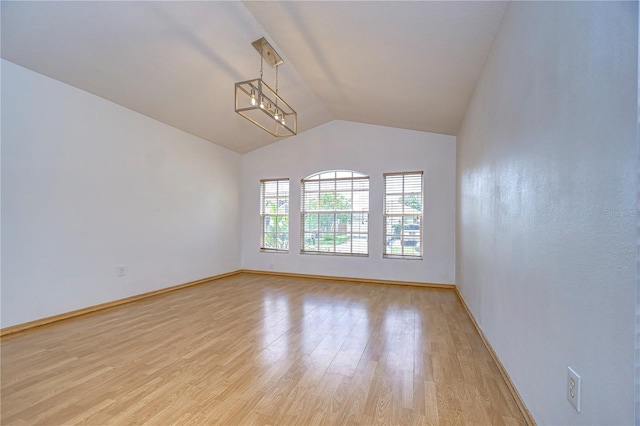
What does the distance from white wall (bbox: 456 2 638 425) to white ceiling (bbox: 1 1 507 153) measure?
630mm

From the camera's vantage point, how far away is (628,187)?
0.85 meters

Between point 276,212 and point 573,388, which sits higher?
point 276,212

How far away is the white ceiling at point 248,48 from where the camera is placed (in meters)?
2.32

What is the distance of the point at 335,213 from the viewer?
19.0 ft

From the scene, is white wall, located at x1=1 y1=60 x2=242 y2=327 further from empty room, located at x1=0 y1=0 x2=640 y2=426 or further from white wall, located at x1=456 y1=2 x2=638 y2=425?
white wall, located at x1=456 y1=2 x2=638 y2=425

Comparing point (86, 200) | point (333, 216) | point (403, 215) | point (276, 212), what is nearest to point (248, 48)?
point (86, 200)

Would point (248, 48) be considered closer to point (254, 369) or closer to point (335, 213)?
point (254, 369)

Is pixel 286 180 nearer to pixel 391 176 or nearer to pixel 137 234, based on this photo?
pixel 391 176

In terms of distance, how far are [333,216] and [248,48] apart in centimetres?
344

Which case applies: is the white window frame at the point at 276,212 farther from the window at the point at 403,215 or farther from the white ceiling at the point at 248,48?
the white ceiling at the point at 248,48

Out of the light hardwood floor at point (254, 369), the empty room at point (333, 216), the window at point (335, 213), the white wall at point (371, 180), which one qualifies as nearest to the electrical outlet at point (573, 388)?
the empty room at point (333, 216)

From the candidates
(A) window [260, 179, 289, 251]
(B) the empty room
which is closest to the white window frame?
(A) window [260, 179, 289, 251]

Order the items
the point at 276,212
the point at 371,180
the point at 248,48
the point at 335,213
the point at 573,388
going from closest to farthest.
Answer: the point at 573,388 < the point at 248,48 < the point at 371,180 < the point at 335,213 < the point at 276,212

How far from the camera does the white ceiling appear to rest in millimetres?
2320
